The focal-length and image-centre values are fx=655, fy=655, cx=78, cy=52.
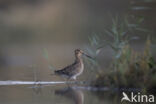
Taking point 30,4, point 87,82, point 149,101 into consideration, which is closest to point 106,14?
point 30,4

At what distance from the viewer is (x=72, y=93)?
33.1ft

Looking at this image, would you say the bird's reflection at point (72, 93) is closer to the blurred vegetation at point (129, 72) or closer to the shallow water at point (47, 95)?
the shallow water at point (47, 95)

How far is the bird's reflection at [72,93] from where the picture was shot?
948 cm

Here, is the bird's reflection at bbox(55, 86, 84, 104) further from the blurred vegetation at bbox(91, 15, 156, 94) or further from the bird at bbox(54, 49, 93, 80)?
the bird at bbox(54, 49, 93, 80)

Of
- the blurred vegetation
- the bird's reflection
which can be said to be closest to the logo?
the blurred vegetation

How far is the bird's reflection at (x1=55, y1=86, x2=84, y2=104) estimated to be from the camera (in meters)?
9.48

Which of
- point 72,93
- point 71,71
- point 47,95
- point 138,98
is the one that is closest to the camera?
point 138,98

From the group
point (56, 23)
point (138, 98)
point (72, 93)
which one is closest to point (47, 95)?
point (72, 93)

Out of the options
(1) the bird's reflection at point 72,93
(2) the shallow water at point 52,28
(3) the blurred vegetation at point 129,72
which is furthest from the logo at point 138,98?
(2) the shallow water at point 52,28

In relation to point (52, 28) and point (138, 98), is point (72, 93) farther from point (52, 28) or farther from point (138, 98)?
point (52, 28)

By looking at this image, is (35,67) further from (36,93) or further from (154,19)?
(154,19)

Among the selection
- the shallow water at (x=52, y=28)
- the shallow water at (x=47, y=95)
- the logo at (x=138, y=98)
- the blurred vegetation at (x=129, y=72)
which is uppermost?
the shallow water at (x=52, y=28)

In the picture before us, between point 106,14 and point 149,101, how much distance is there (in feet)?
44.7

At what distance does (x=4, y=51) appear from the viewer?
716 inches
